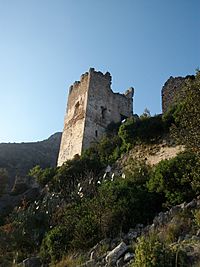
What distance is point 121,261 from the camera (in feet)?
30.1

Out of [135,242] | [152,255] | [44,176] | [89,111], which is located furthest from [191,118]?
[89,111]

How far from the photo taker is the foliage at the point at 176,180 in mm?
12795

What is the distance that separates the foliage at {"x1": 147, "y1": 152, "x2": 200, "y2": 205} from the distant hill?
20.9m

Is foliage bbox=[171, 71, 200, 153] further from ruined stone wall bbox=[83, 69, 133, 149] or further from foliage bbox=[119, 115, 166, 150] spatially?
ruined stone wall bbox=[83, 69, 133, 149]

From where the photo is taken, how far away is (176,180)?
13.5m

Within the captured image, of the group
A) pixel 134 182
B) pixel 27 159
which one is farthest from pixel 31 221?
pixel 27 159

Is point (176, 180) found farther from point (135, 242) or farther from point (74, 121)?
point (74, 121)

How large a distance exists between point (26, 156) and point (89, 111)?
15.6 metres

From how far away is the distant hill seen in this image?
123 feet

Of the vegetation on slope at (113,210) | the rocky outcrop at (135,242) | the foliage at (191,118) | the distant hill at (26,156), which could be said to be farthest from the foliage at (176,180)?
the distant hill at (26,156)

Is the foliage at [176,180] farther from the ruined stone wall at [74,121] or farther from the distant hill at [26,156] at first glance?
the distant hill at [26,156]

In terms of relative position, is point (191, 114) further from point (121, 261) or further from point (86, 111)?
point (86, 111)

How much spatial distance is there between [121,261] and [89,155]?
518 inches

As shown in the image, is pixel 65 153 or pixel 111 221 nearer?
pixel 111 221
